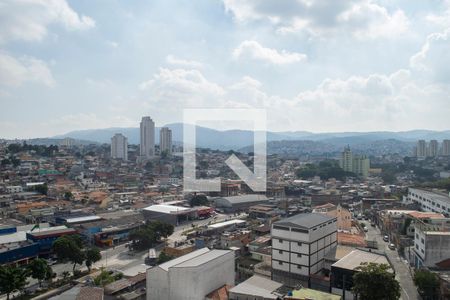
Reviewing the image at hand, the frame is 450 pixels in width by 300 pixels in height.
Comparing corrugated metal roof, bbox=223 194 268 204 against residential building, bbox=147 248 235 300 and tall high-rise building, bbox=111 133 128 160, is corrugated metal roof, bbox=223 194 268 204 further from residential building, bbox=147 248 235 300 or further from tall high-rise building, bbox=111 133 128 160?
tall high-rise building, bbox=111 133 128 160

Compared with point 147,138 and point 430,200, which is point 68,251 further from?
point 147,138

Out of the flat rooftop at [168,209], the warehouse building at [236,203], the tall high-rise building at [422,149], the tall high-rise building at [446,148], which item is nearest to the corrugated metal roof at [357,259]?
the flat rooftop at [168,209]

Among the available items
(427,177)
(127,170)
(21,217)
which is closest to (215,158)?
(127,170)

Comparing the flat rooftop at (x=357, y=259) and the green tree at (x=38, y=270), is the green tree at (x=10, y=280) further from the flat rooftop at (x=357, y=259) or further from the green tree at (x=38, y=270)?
the flat rooftop at (x=357, y=259)

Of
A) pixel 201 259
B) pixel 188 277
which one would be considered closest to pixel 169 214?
pixel 201 259

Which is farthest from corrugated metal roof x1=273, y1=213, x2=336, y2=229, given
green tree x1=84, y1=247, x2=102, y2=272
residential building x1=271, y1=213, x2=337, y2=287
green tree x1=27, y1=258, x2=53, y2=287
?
green tree x1=27, y1=258, x2=53, y2=287

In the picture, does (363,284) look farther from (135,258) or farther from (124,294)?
(135,258)
